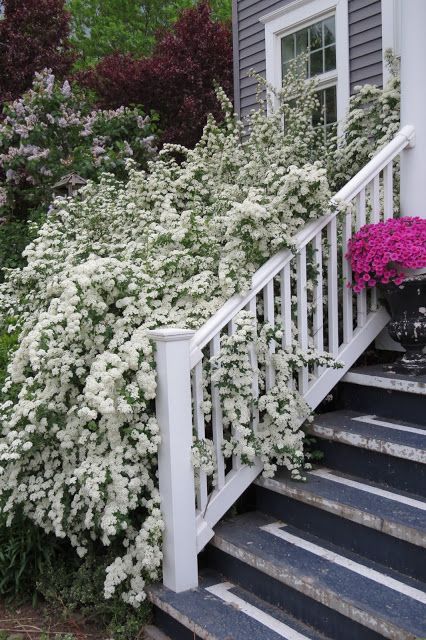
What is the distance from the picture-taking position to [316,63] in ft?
21.6

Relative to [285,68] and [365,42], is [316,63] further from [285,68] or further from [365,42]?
[365,42]

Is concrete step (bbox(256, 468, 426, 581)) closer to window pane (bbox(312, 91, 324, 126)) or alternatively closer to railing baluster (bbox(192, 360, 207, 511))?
railing baluster (bbox(192, 360, 207, 511))

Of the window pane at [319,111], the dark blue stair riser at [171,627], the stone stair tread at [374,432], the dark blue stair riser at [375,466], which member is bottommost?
the dark blue stair riser at [171,627]

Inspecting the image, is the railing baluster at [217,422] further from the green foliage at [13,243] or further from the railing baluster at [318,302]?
the green foliage at [13,243]

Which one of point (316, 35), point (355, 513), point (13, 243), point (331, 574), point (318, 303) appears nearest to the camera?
point (331, 574)

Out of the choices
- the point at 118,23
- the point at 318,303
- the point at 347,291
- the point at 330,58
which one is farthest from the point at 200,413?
the point at 118,23

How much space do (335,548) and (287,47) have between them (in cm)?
555

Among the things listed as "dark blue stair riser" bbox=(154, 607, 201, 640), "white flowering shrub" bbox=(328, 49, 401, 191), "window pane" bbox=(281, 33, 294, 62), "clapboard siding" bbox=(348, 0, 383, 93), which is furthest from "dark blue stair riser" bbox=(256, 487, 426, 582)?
"window pane" bbox=(281, 33, 294, 62)

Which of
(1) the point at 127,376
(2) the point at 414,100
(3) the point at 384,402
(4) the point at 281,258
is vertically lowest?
(3) the point at 384,402

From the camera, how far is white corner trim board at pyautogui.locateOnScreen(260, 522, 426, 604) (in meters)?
2.37

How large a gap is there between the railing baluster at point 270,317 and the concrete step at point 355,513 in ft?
1.51

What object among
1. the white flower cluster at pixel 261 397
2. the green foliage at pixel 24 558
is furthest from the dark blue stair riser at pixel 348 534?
the green foliage at pixel 24 558

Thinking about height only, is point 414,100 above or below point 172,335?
above

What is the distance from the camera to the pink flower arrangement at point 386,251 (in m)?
3.25
